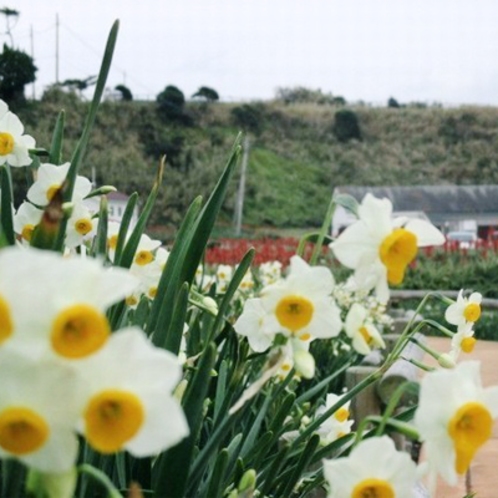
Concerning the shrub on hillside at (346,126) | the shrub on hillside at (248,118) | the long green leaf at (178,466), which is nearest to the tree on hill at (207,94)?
the shrub on hillside at (248,118)

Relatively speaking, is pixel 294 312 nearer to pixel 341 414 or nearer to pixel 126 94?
pixel 341 414

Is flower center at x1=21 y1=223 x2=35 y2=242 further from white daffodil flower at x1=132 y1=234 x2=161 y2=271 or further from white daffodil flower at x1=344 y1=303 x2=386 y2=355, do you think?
white daffodil flower at x1=344 y1=303 x2=386 y2=355

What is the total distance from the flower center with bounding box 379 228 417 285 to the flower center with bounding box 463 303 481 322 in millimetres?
345

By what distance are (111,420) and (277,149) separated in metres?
40.9

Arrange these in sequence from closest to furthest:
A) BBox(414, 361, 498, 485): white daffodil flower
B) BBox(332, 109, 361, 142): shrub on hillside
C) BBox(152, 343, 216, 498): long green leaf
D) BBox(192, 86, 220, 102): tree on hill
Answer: BBox(414, 361, 498, 485): white daffodil flower
BBox(152, 343, 216, 498): long green leaf
BBox(332, 109, 361, 142): shrub on hillside
BBox(192, 86, 220, 102): tree on hill

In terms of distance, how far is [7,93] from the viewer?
3244 cm

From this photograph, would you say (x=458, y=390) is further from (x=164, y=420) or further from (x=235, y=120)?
(x=235, y=120)

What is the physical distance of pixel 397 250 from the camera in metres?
0.72

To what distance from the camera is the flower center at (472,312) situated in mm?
1033

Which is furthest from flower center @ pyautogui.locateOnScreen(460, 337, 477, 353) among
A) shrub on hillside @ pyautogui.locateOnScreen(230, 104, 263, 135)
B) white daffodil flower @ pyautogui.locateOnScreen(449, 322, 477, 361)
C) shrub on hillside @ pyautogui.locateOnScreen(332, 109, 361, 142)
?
shrub on hillside @ pyautogui.locateOnScreen(332, 109, 361, 142)

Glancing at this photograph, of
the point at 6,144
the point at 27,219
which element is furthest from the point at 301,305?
the point at 6,144

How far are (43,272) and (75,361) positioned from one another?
A: 0.16 feet

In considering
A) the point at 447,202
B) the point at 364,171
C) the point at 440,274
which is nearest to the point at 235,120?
the point at 364,171

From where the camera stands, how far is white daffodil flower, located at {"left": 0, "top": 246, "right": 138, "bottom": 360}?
0.46 meters
